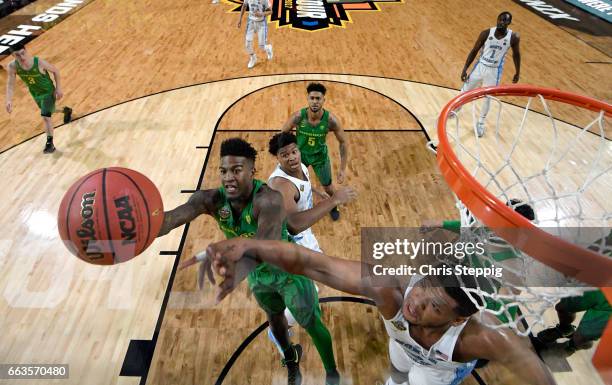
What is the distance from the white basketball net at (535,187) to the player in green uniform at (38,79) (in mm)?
4879

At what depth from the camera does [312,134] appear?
4.20 meters

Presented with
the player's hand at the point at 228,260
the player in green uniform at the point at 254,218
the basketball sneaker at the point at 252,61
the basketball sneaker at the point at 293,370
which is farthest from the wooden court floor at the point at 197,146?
the player's hand at the point at 228,260

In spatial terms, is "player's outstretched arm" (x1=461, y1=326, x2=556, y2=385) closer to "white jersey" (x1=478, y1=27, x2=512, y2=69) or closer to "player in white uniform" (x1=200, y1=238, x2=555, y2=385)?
"player in white uniform" (x1=200, y1=238, x2=555, y2=385)

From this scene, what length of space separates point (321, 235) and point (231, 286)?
238cm

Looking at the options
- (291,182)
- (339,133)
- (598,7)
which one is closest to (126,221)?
(291,182)

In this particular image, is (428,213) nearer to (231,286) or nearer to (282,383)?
(282,383)

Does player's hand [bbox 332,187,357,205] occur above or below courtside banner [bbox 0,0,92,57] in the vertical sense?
above

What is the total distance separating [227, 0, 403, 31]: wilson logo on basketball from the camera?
1017cm

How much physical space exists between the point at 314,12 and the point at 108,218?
10049mm

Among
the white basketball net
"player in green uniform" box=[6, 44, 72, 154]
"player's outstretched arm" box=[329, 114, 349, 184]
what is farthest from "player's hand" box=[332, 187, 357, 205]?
"player in green uniform" box=[6, 44, 72, 154]

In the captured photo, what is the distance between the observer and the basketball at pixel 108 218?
2227mm

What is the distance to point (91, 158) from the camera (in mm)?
5320

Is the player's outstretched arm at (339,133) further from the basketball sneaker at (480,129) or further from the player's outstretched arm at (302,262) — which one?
the basketball sneaker at (480,129)

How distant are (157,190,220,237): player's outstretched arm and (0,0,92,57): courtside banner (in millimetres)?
7994
